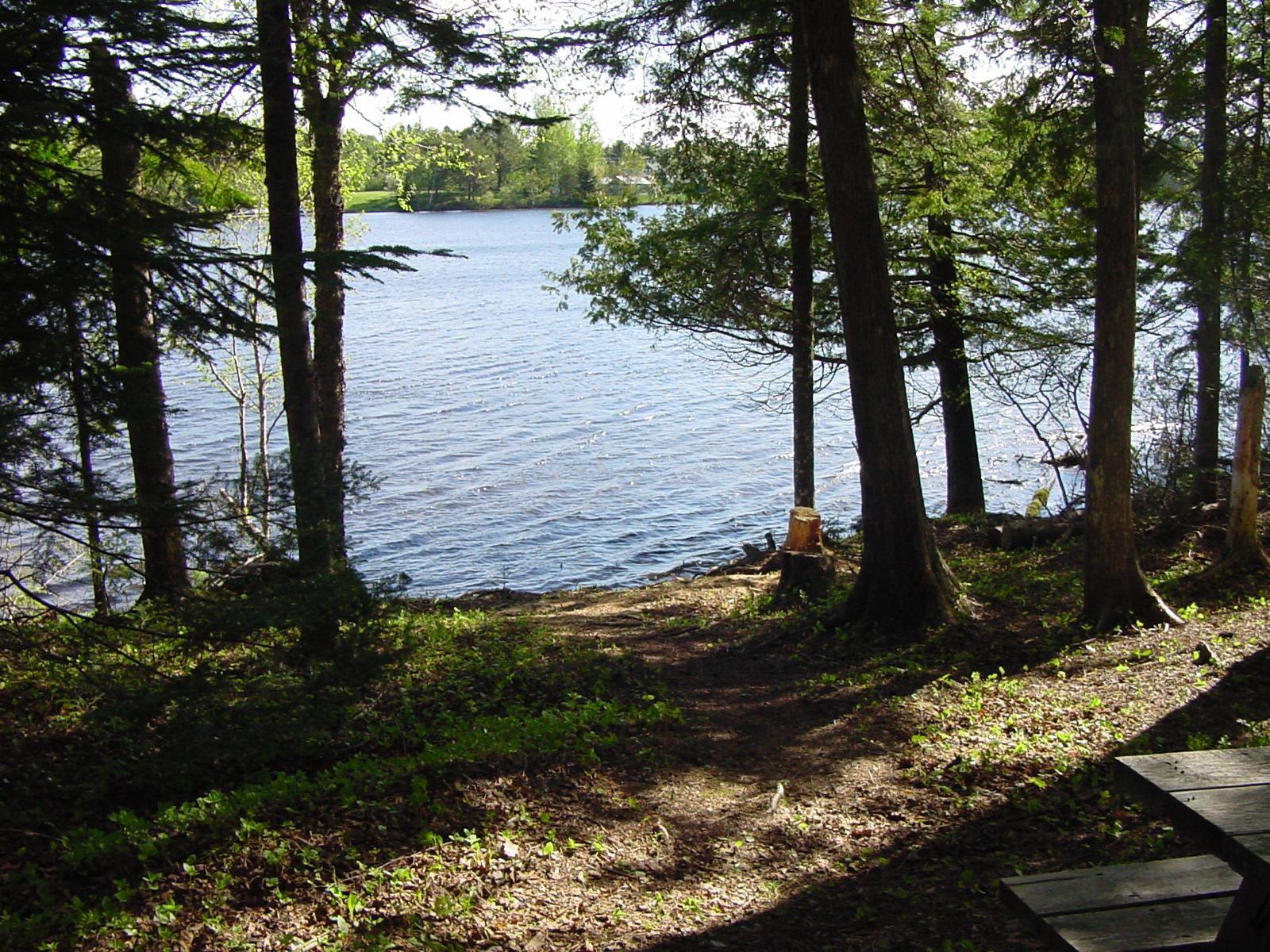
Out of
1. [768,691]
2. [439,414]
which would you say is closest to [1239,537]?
[768,691]

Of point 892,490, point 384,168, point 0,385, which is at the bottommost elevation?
point 892,490

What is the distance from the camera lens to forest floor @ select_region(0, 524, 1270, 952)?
445 centimetres

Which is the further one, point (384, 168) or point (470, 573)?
point (470, 573)

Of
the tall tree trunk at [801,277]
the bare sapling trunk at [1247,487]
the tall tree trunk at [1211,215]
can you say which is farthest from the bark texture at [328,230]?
the tall tree trunk at [1211,215]

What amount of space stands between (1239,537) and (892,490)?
343 centimetres

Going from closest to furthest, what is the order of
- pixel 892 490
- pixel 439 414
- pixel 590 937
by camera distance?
pixel 590 937, pixel 892 490, pixel 439 414

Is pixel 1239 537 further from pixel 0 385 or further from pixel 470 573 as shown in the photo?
pixel 470 573

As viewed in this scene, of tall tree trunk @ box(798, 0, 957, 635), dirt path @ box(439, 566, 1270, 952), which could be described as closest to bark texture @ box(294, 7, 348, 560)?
tall tree trunk @ box(798, 0, 957, 635)

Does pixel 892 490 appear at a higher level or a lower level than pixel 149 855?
higher

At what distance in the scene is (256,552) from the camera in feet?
20.1

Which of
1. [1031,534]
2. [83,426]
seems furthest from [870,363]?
[83,426]

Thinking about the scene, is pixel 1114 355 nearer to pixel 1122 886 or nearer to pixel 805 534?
pixel 805 534

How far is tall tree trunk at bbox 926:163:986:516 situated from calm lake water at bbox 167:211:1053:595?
2715 mm

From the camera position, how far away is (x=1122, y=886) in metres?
3.45
